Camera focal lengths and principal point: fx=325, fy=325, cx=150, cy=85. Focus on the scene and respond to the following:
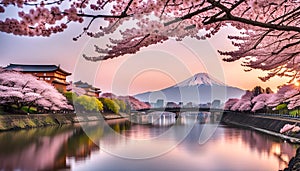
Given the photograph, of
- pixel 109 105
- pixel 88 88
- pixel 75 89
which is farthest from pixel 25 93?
pixel 88 88

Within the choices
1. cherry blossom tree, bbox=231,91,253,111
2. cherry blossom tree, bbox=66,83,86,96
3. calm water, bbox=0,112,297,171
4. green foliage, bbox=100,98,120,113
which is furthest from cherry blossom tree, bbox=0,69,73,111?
cherry blossom tree, bbox=231,91,253,111

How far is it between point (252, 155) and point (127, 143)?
21.1 feet

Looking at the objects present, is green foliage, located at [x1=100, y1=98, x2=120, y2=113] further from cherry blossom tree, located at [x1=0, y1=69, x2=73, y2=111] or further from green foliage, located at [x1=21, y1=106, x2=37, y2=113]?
green foliage, located at [x1=21, y1=106, x2=37, y2=113]

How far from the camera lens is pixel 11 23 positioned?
330 cm

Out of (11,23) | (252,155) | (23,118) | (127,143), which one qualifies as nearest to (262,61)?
(11,23)

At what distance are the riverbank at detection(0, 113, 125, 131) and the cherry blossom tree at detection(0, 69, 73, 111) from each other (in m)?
1.01

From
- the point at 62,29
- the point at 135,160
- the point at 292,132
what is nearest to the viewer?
the point at 62,29

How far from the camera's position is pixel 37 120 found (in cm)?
2519

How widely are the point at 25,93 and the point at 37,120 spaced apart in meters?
2.30

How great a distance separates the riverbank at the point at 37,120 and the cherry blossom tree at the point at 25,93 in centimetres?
101

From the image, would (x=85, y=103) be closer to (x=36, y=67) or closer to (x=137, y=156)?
(x=36, y=67)

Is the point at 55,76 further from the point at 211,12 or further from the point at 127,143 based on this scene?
the point at 211,12

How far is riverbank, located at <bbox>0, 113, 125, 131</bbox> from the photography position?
20.8m

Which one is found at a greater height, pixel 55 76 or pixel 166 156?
pixel 55 76
